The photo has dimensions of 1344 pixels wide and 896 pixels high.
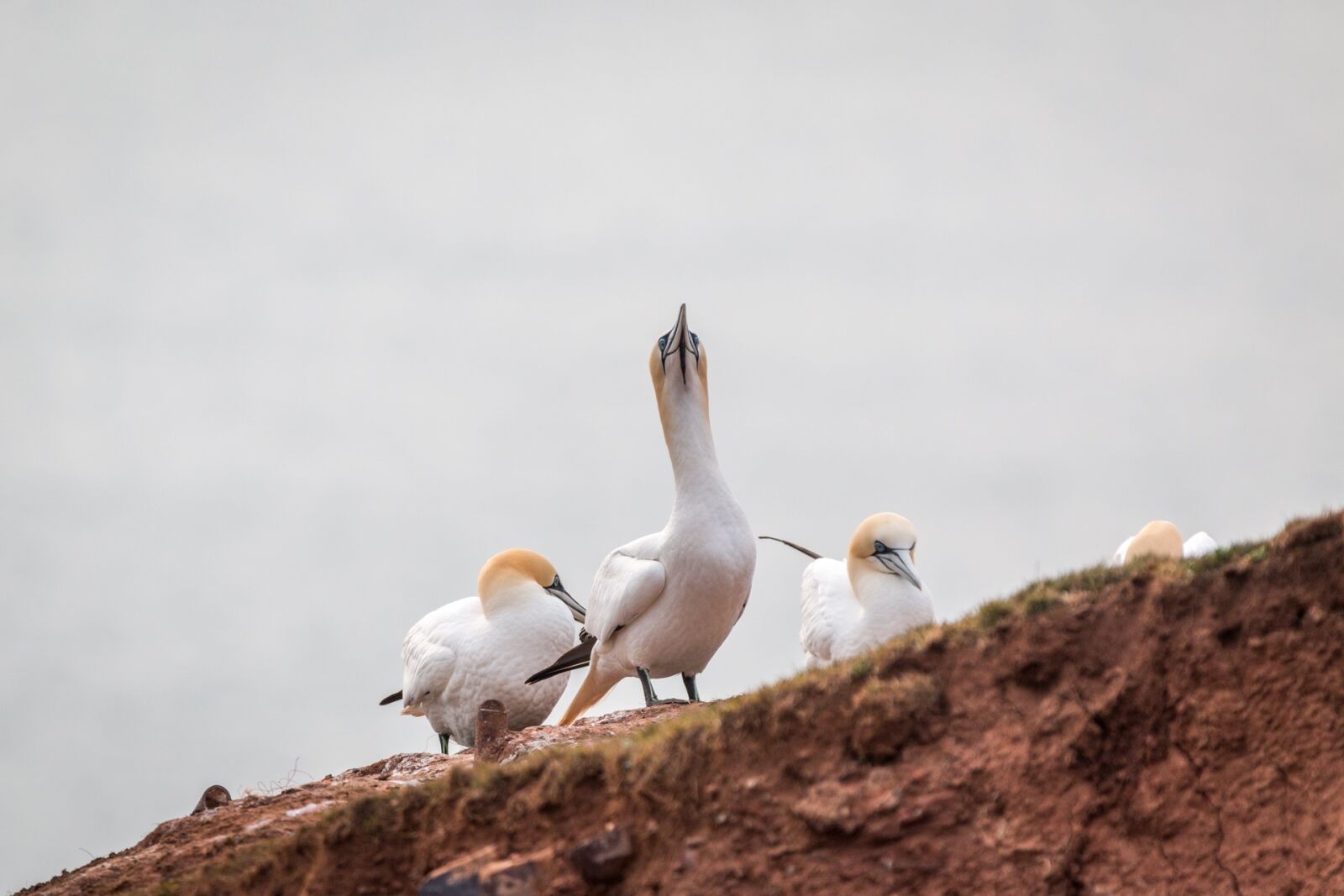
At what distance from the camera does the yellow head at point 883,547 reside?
1636 centimetres

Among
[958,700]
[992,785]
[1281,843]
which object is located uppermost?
[958,700]

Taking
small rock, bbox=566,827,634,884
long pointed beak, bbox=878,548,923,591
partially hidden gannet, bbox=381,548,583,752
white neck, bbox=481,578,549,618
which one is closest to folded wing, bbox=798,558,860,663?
long pointed beak, bbox=878,548,923,591

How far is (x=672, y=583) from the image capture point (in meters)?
14.5

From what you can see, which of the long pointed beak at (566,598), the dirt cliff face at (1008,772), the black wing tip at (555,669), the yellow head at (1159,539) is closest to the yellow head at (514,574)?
the long pointed beak at (566,598)

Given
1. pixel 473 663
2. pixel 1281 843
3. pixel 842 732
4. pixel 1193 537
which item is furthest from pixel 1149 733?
pixel 1193 537

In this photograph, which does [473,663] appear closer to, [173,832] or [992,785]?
[173,832]

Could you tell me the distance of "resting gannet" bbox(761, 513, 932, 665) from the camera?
15883 millimetres

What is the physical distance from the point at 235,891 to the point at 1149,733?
218 inches

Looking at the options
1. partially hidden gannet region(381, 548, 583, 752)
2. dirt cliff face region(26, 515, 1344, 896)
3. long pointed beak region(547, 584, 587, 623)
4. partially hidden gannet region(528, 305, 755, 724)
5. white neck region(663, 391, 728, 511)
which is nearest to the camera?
dirt cliff face region(26, 515, 1344, 896)

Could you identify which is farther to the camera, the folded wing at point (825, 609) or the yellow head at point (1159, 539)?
the yellow head at point (1159, 539)

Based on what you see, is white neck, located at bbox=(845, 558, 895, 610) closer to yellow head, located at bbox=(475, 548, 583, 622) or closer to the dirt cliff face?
yellow head, located at bbox=(475, 548, 583, 622)

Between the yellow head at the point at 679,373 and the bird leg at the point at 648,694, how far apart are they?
2.48m

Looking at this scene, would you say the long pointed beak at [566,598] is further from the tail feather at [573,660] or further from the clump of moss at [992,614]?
the clump of moss at [992,614]

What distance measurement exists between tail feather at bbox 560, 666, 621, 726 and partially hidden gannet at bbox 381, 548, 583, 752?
1.07 meters
